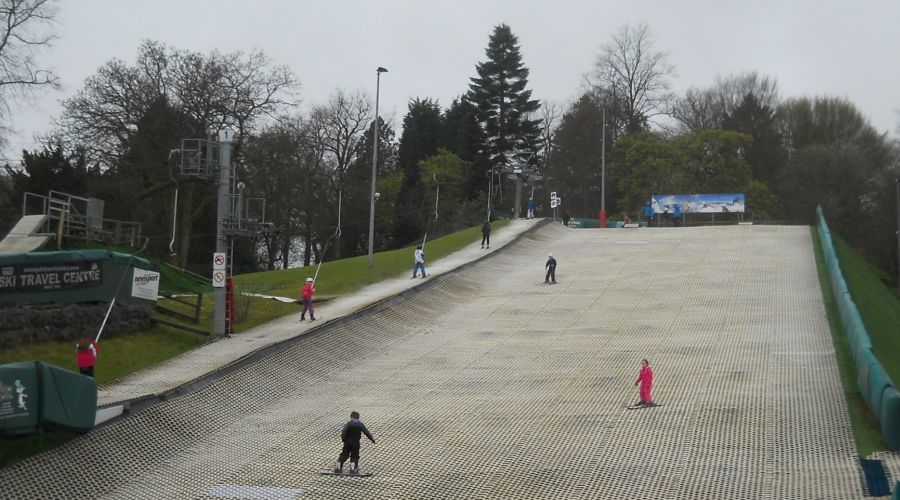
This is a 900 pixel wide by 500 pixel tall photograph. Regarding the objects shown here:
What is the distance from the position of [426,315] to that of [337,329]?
536 centimetres

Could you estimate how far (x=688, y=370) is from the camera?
25469 mm

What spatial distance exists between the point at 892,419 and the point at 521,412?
7.81m

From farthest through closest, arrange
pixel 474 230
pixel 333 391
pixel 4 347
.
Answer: pixel 474 230, pixel 333 391, pixel 4 347

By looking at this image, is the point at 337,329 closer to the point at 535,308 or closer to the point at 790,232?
the point at 535,308

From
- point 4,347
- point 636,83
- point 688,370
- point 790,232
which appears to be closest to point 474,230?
point 790,232

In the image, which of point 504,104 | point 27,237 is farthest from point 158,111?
point 504,104

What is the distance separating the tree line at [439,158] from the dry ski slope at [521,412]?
1574cm

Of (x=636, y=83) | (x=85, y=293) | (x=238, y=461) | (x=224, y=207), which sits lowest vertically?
(x=238, y=461)

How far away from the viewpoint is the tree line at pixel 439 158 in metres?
52.9

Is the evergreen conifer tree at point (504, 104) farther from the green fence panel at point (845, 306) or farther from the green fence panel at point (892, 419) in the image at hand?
the green fence panel at point (892, 419)

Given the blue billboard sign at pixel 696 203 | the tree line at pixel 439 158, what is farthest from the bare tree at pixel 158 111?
the blue billboard sign at pixel 696 203

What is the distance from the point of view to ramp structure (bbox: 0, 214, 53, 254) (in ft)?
95.0

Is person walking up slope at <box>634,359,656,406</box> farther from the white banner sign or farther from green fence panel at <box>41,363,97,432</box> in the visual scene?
the white banner sign

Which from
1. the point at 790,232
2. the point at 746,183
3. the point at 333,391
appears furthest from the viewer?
the point at 746,183
